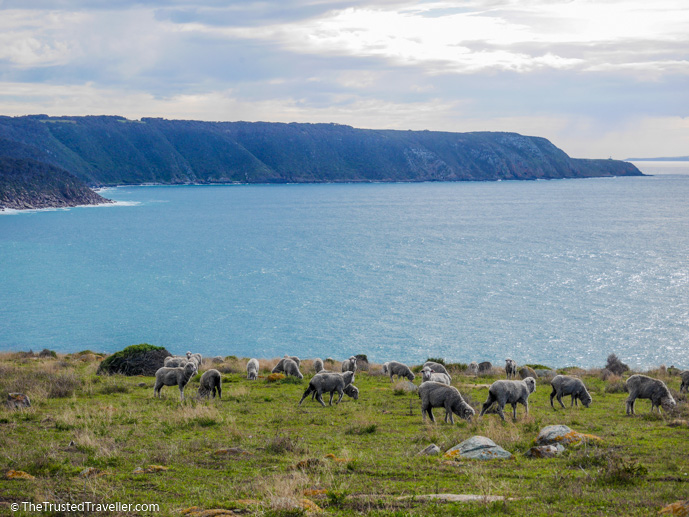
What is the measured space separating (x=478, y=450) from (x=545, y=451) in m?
1.50

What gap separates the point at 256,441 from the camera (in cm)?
1455

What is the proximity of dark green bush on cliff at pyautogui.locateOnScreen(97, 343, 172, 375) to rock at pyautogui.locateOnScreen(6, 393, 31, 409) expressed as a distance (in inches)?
401

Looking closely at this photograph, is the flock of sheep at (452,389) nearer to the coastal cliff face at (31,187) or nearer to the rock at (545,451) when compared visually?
the rock at (545,451)

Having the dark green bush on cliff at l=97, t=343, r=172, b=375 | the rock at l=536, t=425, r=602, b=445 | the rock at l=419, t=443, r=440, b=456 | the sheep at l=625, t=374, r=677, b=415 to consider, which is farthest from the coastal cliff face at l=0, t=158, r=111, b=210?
the rock at l=536, t=425, r=602, b=445

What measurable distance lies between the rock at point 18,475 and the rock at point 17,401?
787 cm

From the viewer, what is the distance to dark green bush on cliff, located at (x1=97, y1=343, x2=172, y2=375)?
2964 cm

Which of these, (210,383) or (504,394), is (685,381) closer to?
(504,394)

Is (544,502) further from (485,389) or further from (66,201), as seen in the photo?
(66,201)

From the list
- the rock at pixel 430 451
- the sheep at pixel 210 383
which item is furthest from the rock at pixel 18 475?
the sheep at pixel 210 383

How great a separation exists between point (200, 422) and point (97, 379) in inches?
431

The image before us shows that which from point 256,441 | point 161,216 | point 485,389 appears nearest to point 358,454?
point 256,441

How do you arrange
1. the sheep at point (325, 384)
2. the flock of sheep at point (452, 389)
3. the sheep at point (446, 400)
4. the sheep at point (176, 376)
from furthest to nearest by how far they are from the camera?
the sheep at point (176, 376), the sheep at point (325, 384), the flock of sheep at point (452, 389), the sheep at point (446, 400)

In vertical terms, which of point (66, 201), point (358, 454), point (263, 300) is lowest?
point (263, 300)

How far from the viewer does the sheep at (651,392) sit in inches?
731
